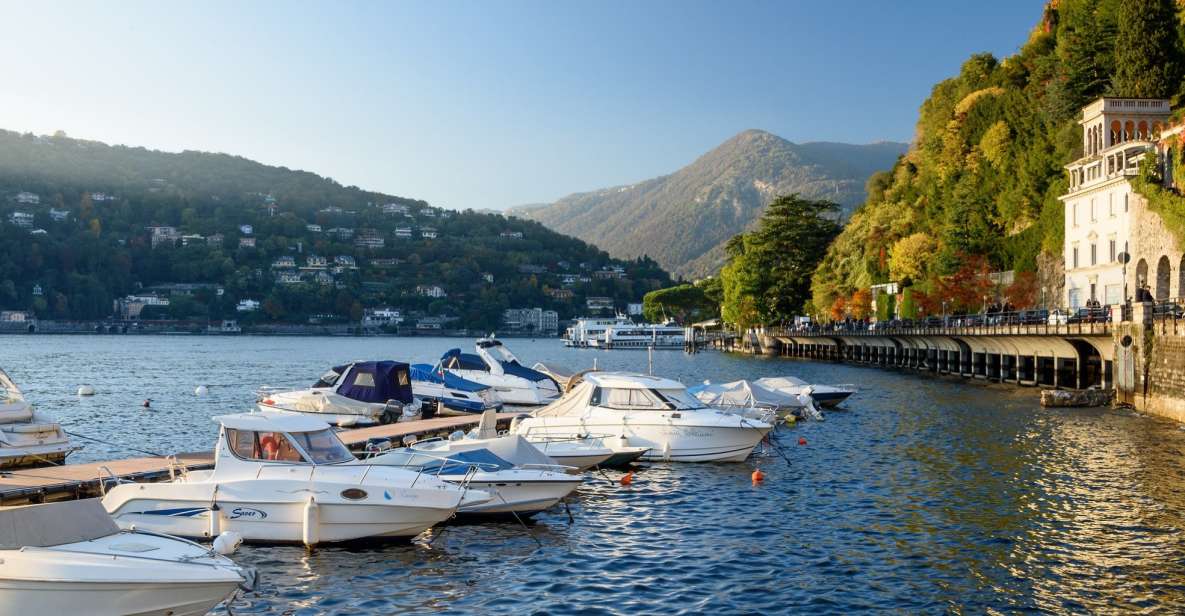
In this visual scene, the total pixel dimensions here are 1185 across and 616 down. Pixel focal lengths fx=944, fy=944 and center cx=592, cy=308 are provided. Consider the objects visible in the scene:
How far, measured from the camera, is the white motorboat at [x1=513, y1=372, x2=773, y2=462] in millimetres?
29031

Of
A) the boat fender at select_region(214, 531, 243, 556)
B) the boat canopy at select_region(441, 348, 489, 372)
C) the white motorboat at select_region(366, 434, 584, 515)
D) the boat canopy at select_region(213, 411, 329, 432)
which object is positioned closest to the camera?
the boat fender at select_region(214, 531, 243, 556)

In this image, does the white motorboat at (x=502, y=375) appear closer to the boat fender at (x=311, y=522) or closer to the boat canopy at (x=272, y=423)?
the boat canopy at (x=272, y=423)

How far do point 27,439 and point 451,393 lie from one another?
20.2m

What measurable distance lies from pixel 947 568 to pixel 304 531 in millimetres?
12087

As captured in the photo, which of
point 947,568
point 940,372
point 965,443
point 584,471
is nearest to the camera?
point 947,568

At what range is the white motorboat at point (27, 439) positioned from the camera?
2667 cm

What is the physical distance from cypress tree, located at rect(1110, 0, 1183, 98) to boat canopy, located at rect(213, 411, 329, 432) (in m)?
75.5

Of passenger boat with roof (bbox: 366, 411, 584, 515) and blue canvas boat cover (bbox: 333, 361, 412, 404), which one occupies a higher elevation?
blue canvas boat cover (bbox: 333, 361, 412, 404)

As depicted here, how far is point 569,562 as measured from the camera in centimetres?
1808

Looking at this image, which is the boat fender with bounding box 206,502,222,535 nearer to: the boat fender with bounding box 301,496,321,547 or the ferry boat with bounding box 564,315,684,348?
the boat fender with bounding box 301,496,321,547

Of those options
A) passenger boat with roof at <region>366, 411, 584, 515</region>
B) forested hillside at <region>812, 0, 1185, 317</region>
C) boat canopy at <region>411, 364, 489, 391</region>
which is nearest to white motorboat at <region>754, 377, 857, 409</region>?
boat canopy at <region>411, 364, 489, 391</region>

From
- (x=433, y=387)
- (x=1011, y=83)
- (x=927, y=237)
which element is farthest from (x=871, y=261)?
(x=433, y=387)

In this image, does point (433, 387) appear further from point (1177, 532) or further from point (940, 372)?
point (940, 372)

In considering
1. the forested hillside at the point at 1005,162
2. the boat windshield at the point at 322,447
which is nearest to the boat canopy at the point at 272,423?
the boat windshield at the point at 322,447
